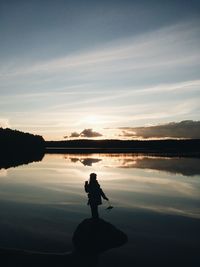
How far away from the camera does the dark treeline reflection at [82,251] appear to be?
1232 centimetres

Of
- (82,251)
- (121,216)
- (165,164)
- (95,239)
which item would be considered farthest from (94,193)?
(165,164)

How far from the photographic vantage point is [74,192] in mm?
31484

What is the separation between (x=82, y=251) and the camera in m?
14.2

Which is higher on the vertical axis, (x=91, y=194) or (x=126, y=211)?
(x=91, y=194)

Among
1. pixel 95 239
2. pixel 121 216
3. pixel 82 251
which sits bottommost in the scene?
pixel 82 251

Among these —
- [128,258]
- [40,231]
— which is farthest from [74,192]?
[128,258]

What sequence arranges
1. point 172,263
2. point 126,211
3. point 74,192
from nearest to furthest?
point 172,263 → point 126,211 → point 74,192

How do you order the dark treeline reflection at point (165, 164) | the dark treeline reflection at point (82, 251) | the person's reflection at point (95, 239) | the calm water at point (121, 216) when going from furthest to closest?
1. the dark treeline reflection at point (165, 164)
2. the calm water at point (121, 216)
3. the person's reflection at point (95, 239)
4. the dark treeline reflection at point (82, 251)

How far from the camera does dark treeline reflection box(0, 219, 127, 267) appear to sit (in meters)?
12.3

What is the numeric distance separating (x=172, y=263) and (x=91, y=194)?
4.79 metres

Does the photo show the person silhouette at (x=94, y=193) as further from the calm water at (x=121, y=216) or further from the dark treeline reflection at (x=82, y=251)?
the calm water at (x=121, y=216)

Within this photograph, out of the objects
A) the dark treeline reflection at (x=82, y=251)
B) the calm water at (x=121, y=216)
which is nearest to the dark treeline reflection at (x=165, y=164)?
the calm water at (x=121, y=216)

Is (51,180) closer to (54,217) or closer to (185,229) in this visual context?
(54,217)

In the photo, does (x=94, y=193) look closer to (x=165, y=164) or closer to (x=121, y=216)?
(x=121, y=216)
